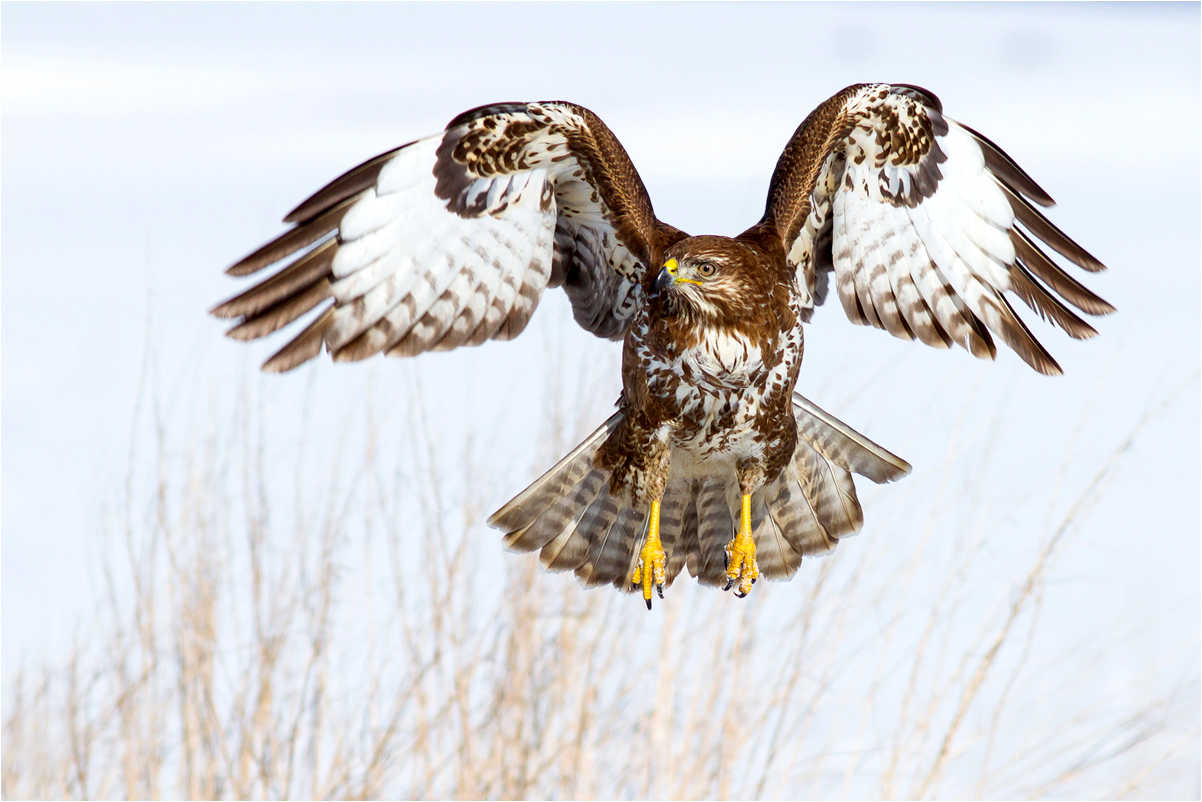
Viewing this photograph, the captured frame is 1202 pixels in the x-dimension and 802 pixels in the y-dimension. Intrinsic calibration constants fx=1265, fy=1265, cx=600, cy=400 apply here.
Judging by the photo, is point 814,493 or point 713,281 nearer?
point 713,281

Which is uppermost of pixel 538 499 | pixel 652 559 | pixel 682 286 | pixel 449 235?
pixel 449 235

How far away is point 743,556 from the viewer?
3.49 metres

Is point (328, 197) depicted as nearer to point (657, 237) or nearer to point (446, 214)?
point (446, 214)

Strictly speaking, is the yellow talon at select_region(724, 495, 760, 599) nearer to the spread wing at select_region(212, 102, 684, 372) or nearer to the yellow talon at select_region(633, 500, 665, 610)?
the yellow talon at select_region(633, 500, 665, 610)

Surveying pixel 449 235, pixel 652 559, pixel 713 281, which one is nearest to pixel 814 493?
pixel 652 559

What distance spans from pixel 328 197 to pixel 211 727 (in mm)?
2983

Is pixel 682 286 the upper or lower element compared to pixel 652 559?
upper

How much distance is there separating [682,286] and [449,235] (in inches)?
28.3

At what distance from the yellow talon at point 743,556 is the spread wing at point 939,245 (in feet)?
2.61

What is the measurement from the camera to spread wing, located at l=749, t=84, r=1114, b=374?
3.77m

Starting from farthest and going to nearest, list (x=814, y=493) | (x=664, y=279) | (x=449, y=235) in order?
(x=814, y=493), (x=449, y=235), (x=664, y=279)

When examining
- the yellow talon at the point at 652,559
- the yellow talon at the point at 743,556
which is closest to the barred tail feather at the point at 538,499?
the yellow talon at the point at 652,559

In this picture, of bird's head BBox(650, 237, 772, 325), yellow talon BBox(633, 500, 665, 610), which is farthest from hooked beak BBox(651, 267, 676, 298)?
yellow talon BBox(633, 500, 665, 610)

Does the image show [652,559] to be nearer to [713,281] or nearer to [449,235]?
[713,281]
